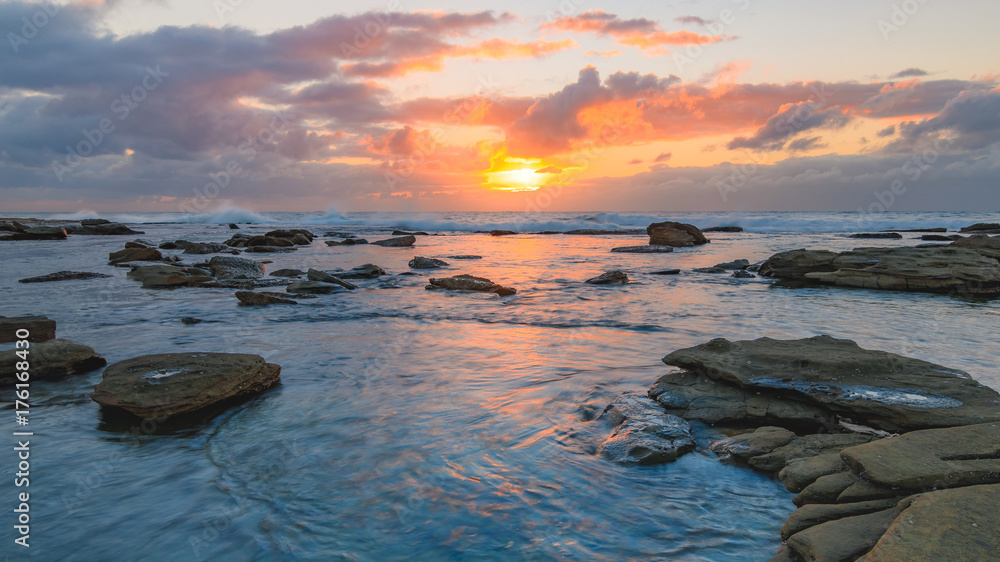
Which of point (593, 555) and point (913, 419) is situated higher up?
point (913, 419)

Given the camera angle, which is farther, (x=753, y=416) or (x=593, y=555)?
(x=753, y=416)

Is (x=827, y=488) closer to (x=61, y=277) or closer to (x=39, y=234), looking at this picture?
(x=61, y=277)

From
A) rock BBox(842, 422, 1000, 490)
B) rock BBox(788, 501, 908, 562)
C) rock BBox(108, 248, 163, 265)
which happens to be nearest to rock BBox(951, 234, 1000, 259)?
rock BBox(842, 422, 1000, 490)

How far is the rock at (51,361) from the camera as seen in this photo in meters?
5.57

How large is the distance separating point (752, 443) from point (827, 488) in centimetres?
92

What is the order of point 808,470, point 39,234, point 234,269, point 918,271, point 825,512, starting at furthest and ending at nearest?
point 39,234 < point 234,269 < point 918,271 < point 808,470 < point 825,512

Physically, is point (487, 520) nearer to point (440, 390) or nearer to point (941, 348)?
point (440, 390)

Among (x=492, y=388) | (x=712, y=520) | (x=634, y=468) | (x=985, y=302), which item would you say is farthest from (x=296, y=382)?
(x=985, y=302)

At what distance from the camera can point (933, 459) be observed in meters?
2.84

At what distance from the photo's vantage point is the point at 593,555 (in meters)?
2.77

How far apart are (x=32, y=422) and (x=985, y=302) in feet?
51.3

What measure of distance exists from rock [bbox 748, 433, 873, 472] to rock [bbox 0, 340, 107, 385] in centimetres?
718

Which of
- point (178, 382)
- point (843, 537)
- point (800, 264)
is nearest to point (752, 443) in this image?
point (843, 537)

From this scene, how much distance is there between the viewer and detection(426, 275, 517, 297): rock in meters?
12.4
